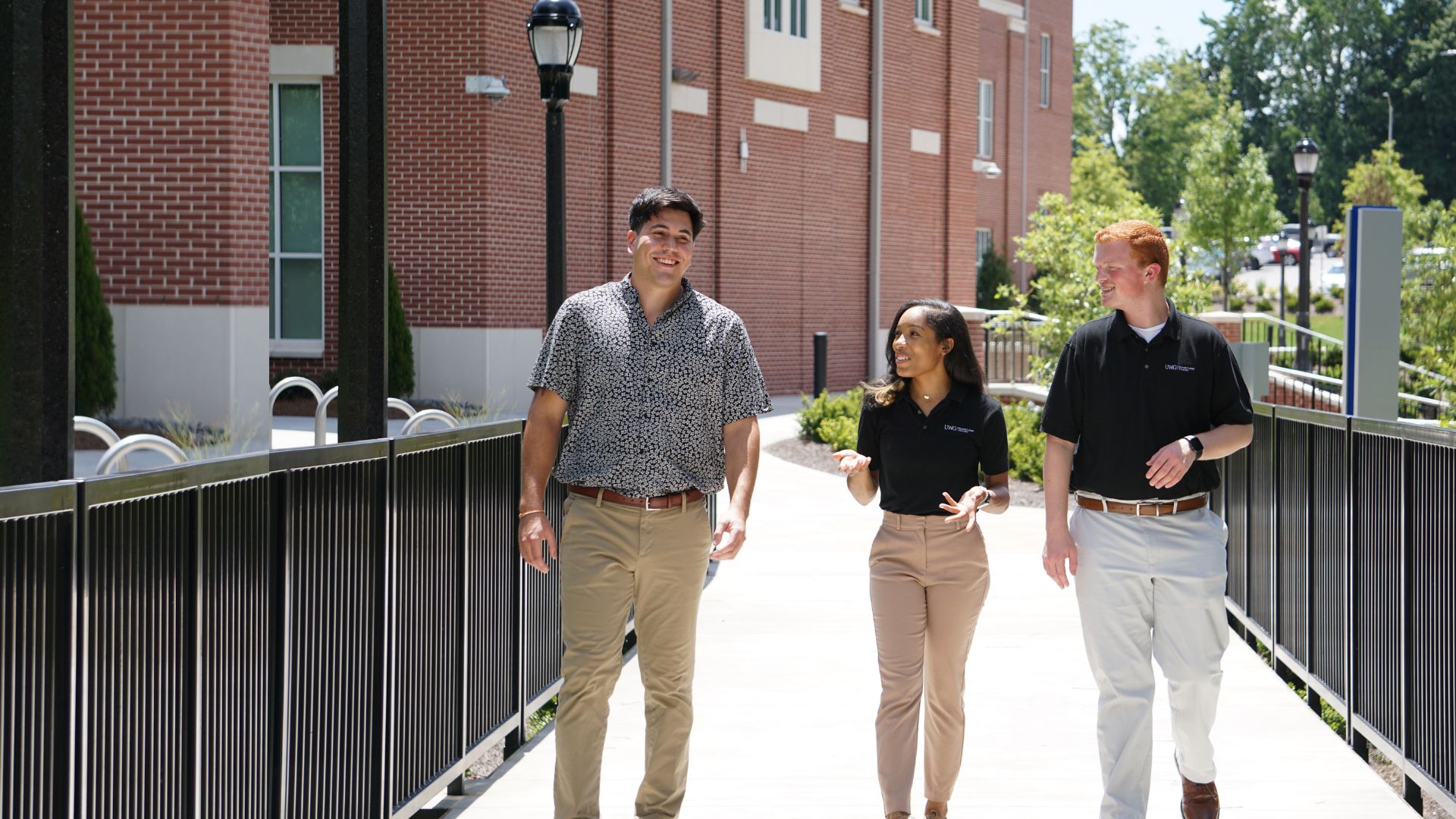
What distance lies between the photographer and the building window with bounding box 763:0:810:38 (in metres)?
30.5

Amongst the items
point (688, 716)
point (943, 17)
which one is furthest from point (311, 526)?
point (943, 17)

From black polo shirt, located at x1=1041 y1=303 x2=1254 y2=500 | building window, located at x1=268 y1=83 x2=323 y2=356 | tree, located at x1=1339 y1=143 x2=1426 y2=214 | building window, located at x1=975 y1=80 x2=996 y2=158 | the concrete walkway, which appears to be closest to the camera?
black polo shirt, located at x1=1041 y1=303 x2=1254 y2=500

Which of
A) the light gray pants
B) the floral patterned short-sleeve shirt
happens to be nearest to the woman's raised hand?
the floral patterned short-sleeve shirt

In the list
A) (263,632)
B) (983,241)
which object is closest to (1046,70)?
(983,241)

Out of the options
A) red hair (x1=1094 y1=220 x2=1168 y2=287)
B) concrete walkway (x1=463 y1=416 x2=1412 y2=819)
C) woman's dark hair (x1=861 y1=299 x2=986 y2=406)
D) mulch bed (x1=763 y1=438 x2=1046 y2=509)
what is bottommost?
concrete walkway (x1=463 y1=416 x2=1412 y2=819)

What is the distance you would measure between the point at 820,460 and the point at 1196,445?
15.6m

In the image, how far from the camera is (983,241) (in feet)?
151

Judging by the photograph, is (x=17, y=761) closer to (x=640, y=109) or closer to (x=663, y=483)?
A: (x=663, y=483)

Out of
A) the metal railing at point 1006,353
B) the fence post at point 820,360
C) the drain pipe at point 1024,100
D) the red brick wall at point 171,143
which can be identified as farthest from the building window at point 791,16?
the drain pipe at point 1024,100

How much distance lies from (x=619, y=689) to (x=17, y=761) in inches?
216

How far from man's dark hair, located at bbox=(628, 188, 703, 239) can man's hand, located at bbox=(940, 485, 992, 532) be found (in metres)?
1.23

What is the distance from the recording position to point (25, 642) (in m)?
3.28

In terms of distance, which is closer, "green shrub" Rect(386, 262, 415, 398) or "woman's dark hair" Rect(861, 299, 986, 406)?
"woman's dark hair" Rect(861, 299, 986, 406)

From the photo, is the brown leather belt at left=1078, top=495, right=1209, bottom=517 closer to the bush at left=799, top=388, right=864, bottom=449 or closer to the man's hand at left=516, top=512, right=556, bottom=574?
the man's hand at left=516, top=512, right=556, bottom=574
